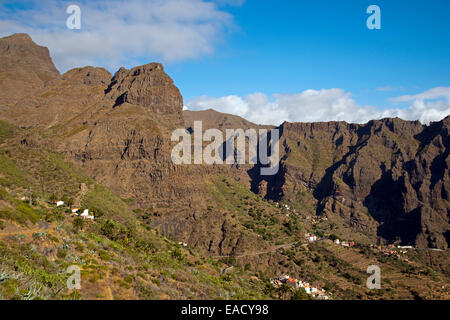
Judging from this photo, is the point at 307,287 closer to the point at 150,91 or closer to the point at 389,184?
the point at 150,91

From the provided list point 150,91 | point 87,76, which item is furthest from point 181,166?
point 87,76

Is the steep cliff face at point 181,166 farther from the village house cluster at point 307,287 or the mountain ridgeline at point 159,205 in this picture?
the village house cluster at point 307,287

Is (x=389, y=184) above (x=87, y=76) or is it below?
below

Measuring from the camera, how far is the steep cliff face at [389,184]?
490 ft

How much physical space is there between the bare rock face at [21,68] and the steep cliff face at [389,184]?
13860cm

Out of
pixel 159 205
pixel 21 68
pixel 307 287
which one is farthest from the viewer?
pixel 21 68

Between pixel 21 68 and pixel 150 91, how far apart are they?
79.1m

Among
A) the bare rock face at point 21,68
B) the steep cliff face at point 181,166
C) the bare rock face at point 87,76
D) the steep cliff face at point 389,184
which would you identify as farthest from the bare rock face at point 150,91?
the steep cliff face at point 389,184

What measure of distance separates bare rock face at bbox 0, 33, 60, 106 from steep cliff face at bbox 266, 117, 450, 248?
139 metres

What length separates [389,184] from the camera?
571 feet

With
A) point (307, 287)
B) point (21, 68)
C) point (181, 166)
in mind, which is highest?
point (21, 68)
